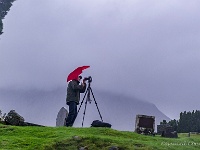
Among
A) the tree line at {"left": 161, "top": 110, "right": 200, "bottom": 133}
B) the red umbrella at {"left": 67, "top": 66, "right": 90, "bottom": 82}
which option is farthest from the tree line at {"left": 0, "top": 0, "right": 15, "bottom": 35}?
the red umbrella at {"left": 67, "top": 66, "right": 90, "bottom": 82}

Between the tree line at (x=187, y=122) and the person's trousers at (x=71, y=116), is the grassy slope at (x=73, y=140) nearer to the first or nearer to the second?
the person's trousers at (x=71, y=116)

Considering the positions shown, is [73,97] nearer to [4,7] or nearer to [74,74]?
[74,74]

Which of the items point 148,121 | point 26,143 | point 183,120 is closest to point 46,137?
point 26,143

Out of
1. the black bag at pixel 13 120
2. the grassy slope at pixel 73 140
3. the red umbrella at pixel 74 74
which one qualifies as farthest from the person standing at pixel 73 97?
the grassy slope at pixel 73 140

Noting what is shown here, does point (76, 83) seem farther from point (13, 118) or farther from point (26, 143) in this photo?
point (26, 143)

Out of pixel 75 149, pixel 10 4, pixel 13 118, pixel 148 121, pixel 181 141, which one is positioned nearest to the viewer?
pixel 75 149

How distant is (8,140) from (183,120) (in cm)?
3025

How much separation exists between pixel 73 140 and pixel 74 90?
535cm

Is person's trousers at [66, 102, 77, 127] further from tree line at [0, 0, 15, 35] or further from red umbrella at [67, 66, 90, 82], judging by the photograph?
tree line at [0, 0, 15, 35]

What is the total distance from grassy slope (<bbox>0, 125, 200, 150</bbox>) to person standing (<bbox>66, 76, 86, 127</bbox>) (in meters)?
2.71

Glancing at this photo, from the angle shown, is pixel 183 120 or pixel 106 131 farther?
pixel 183 120

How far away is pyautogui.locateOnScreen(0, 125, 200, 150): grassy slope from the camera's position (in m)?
12.6

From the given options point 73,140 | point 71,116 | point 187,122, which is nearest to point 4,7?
point 187,122

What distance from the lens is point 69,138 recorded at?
13031 mm
